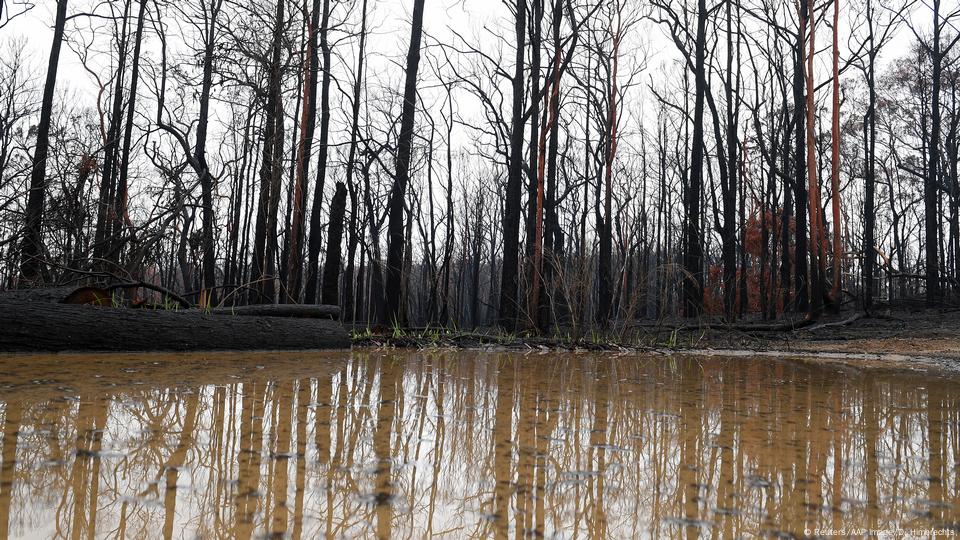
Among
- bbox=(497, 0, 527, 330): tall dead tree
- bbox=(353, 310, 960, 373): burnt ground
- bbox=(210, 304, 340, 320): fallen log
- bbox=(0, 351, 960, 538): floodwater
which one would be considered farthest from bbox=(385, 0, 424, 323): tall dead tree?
bbox=(0, 351, 960, 538): floodwater

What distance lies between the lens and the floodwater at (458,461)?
1.07 meters

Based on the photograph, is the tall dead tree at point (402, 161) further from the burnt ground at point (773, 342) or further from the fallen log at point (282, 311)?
the fallen log at point (282, 311)

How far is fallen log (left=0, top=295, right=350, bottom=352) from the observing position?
4.47 m

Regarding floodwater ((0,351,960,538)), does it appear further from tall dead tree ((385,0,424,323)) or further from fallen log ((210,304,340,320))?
tall dead tree ((385,0,424,323))

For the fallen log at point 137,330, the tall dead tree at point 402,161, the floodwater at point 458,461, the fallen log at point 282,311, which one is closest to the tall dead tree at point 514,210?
the tall dead tree at point 402,161

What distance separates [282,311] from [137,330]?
6.00 ft

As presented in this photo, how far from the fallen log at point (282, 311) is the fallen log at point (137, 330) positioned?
1.82 feet

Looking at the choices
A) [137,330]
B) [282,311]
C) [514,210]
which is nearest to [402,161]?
[514,210]

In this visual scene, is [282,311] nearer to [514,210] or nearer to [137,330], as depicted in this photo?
[137,330]

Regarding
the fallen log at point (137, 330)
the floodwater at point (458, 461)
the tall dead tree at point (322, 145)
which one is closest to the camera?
the floodwater at point (458, 461)

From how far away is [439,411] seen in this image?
7.54 feet

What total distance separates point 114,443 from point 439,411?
1112 millimetres

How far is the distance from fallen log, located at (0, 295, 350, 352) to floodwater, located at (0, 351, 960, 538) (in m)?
1.89

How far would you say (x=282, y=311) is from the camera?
6641 millimetres
